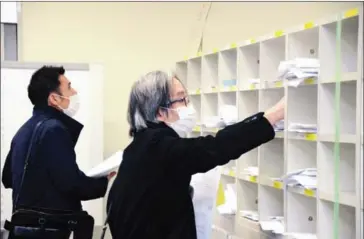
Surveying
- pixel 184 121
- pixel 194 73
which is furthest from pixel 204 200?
pixel 194 73

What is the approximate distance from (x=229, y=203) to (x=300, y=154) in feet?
2.31

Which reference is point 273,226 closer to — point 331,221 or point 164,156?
point 331,221

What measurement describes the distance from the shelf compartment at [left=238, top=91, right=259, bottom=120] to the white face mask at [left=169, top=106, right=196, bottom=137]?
77cm

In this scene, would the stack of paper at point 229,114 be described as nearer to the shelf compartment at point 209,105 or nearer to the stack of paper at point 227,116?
the stack of paper at point 227,116

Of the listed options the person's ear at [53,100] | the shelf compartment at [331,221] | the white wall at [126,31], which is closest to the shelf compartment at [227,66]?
the person's ear at [53,100]

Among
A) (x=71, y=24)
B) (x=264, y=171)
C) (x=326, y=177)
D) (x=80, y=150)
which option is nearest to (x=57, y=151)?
(x=264, y=171)

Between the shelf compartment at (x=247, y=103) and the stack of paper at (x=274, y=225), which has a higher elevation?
the shelf compartment at (x=247, y=103)

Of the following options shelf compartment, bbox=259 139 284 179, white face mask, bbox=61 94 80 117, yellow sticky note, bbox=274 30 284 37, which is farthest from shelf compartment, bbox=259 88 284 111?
white face mask, bbox=61 94 80 117

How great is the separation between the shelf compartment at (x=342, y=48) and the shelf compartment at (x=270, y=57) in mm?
494

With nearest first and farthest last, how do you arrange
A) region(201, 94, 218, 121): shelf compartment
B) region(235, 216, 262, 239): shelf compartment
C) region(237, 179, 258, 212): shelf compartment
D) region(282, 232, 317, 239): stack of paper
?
region(282, 232, 317, 239): stack of paper → region(235, 216, 262, 239): shelf compartment → region(237, 179, 258, 212): shelf compartment → region(201, 94, 218, 121): shelf compartment

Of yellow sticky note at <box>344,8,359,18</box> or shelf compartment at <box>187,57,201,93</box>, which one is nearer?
yellow sticky note at <box>344,8,359,18</box>

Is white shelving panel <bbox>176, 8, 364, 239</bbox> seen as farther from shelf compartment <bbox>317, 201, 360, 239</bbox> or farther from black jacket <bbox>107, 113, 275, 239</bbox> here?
black jacket <bbox>107, 113, 275, 239</bbox>

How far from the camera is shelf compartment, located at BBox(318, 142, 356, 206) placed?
2012mm

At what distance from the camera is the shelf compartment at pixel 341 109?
2.02 metres
